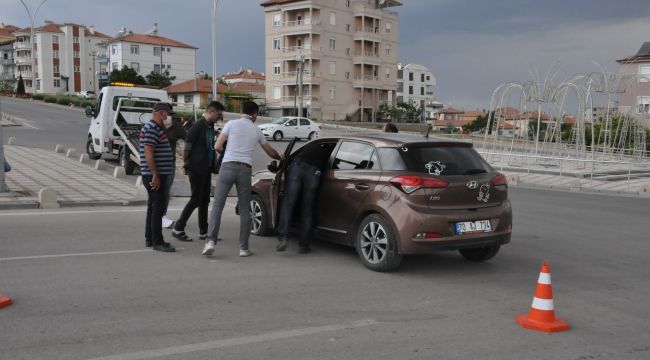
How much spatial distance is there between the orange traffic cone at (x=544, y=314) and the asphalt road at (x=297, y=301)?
0.11 m

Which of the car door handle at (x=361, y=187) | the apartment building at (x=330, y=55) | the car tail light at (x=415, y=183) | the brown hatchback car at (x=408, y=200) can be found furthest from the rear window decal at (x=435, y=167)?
the apartment building at (x=330, y=55)

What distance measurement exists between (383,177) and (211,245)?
232 cm

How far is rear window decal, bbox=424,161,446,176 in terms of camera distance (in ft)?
22.6

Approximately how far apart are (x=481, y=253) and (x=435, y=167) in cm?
149

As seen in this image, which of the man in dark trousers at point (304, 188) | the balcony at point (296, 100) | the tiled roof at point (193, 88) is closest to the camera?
the man in dark trousers at point (304, 188)

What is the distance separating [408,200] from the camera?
6695 millimetres

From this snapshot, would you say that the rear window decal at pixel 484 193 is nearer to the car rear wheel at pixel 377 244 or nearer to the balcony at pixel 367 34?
the car rear wheel at pixel 377 244

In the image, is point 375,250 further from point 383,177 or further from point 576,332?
point 576,332

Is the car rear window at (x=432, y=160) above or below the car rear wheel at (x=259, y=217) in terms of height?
above

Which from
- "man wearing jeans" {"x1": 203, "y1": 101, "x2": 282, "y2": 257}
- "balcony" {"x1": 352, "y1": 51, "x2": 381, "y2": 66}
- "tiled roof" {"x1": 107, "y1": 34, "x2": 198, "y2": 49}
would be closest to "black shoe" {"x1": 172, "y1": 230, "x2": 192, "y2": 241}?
"man wearing jeans" {"x1": 203, "y1": 101, "x2": 282, "y2": 257}

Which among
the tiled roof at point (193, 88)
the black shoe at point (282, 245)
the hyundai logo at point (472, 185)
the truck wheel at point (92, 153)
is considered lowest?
the black shoe at point (282, 245)

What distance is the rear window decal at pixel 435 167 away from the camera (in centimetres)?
689

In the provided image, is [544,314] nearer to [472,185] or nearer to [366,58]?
[472,185]

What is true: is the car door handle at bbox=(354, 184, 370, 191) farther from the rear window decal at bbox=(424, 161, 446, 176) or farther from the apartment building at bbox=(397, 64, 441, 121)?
the apartment building at bbox=(397, 64, 441, 121)
